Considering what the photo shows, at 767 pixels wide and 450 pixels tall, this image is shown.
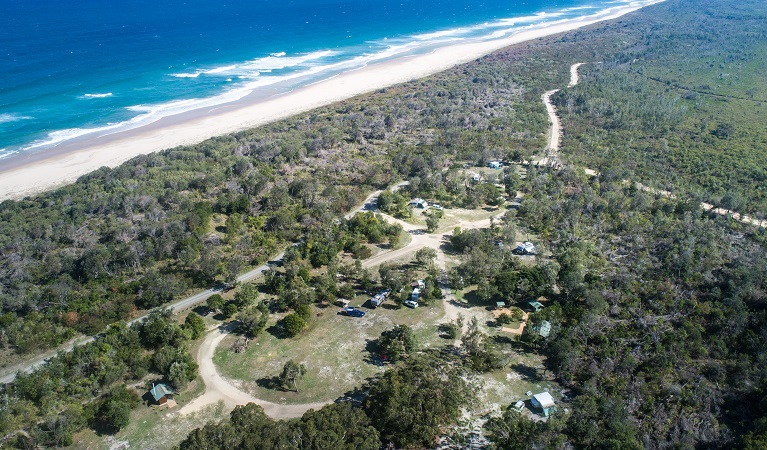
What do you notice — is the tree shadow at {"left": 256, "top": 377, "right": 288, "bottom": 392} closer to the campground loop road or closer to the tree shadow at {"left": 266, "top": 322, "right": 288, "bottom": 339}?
the tree shadow at {"left": 266, "top": 322, "right": 288, "bottom": 339}

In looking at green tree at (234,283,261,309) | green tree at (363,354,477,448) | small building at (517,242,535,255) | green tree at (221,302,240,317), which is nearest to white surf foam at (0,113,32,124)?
green tree at (234,283,261,309)

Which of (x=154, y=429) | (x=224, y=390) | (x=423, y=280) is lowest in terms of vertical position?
(x=423, y=280)

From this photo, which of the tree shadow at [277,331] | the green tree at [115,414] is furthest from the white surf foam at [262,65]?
the green tree at [115,414]

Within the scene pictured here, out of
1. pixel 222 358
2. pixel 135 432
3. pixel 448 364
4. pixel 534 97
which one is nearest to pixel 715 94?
pixel 534 97

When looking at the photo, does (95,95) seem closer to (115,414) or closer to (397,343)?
(115,414)

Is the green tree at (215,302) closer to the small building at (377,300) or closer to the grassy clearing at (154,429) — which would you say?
the grassy clearing at (154,429)

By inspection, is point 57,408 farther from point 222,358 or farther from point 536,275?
point 536,275

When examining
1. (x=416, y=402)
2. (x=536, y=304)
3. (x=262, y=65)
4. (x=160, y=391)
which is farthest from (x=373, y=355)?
(x=262, y=65)
